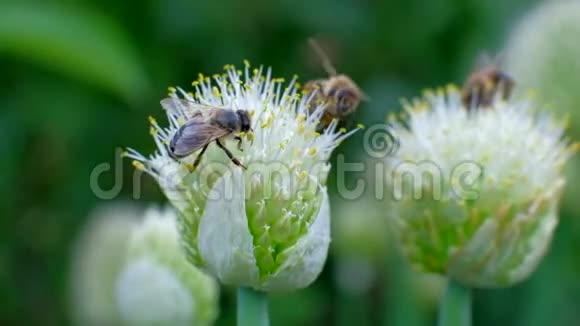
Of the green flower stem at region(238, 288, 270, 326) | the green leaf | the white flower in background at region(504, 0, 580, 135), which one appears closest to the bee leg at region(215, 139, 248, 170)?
the green flower stem at region(238, 288, 270, 326)

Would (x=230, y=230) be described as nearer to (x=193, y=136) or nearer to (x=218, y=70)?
(x=193, y=136)

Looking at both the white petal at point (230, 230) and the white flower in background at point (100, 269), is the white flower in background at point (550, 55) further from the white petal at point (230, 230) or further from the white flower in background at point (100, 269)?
the white petal at point (230, 230)

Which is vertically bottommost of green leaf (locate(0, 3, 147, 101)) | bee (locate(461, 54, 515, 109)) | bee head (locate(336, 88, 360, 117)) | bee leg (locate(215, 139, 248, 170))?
bee leg (locate(215, 139, 248, 170))

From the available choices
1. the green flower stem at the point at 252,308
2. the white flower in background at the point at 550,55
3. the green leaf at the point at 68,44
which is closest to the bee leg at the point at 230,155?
the green flower stem at the point at 252,308

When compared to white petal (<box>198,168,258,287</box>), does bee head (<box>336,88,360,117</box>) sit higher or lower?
higher

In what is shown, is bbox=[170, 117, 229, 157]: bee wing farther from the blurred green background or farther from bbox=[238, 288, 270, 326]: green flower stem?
the blurred green background

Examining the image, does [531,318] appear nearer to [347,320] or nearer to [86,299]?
[347,320]

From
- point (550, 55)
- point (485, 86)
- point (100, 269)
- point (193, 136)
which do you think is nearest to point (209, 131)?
point (193, 136)
